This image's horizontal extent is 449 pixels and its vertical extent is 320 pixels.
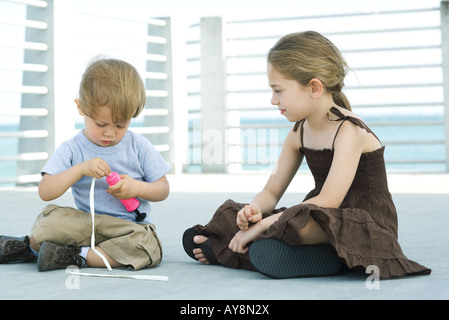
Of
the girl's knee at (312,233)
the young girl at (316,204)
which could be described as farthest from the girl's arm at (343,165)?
the girl's knee at (312,233)

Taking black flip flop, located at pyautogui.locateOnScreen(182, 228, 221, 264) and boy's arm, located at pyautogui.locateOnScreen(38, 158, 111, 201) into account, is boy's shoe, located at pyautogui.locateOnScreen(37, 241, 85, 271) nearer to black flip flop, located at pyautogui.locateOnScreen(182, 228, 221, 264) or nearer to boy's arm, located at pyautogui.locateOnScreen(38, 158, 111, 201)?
boy's arm, located at pyautogui.locateOnScreen(38, 158, 111, 201)

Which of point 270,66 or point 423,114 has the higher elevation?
point 423,114

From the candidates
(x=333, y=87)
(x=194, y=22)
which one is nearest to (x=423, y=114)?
(x=194, y=22)

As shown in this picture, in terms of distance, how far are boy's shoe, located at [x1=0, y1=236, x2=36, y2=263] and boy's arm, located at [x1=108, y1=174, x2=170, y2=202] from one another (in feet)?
1.26

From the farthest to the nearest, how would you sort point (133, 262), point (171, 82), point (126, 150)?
point (171, 82), point (126, 150), point (133, 262)

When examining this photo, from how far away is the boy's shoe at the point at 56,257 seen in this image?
8.13ft

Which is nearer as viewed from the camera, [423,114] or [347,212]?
[347,212]

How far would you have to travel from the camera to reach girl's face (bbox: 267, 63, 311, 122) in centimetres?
252

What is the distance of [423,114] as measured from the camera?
45000mm

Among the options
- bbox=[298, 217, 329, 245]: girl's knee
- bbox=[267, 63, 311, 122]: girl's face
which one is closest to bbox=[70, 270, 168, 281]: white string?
bbox=[298, 217, 329, 245]: girl's knee

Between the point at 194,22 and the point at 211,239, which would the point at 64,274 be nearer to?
the point at 211,239

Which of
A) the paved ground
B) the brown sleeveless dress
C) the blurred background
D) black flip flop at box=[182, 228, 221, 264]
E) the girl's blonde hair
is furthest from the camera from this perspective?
the blurred background
